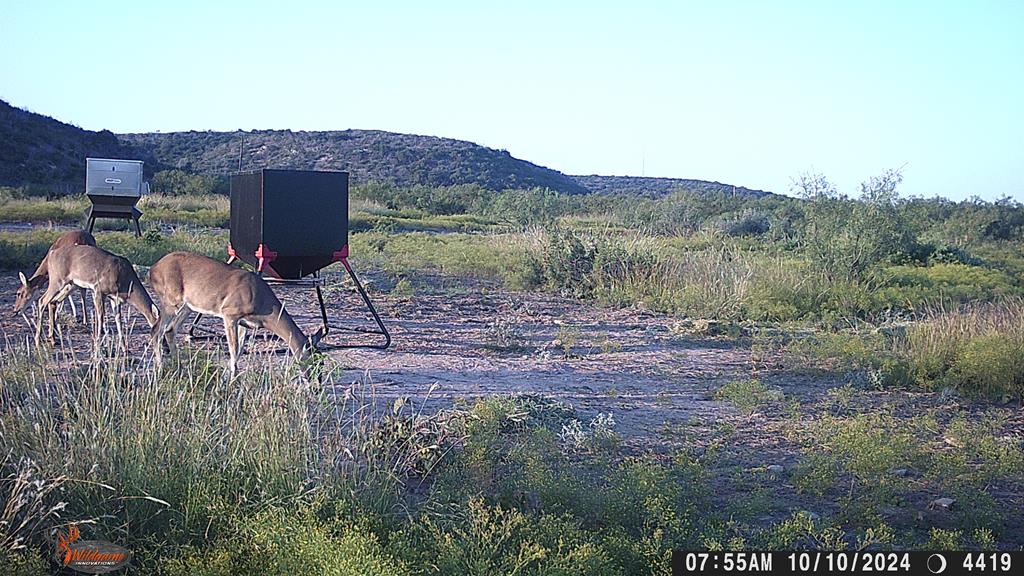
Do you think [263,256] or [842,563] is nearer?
[842,563]

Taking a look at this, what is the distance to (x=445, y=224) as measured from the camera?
38188 mm

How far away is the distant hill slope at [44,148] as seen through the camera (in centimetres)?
5375

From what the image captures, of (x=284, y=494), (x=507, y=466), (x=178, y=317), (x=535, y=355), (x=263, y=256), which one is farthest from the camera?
(x=535, y=355)

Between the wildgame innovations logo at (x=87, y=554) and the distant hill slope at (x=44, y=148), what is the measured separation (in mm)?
51572

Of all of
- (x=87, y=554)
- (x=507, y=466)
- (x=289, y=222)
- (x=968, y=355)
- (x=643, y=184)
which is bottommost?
(x=87, y=554)

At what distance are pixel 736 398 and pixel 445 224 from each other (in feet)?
97.7

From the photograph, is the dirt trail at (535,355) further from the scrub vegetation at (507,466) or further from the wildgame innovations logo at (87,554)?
the wildgame innovations logo at (87,554)

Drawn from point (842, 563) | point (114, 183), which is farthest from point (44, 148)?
point (842, 563)

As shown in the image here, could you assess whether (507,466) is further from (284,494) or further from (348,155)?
(348,155)

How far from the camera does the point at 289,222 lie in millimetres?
10117

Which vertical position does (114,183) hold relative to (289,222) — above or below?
above

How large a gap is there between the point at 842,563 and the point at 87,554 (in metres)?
3.99

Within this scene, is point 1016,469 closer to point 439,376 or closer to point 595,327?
point 439,376

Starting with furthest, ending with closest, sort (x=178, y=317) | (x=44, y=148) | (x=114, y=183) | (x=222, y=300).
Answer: (x=44, y=148), (x=114, y=183), (x=178, y=317), (x=222, y=300)
